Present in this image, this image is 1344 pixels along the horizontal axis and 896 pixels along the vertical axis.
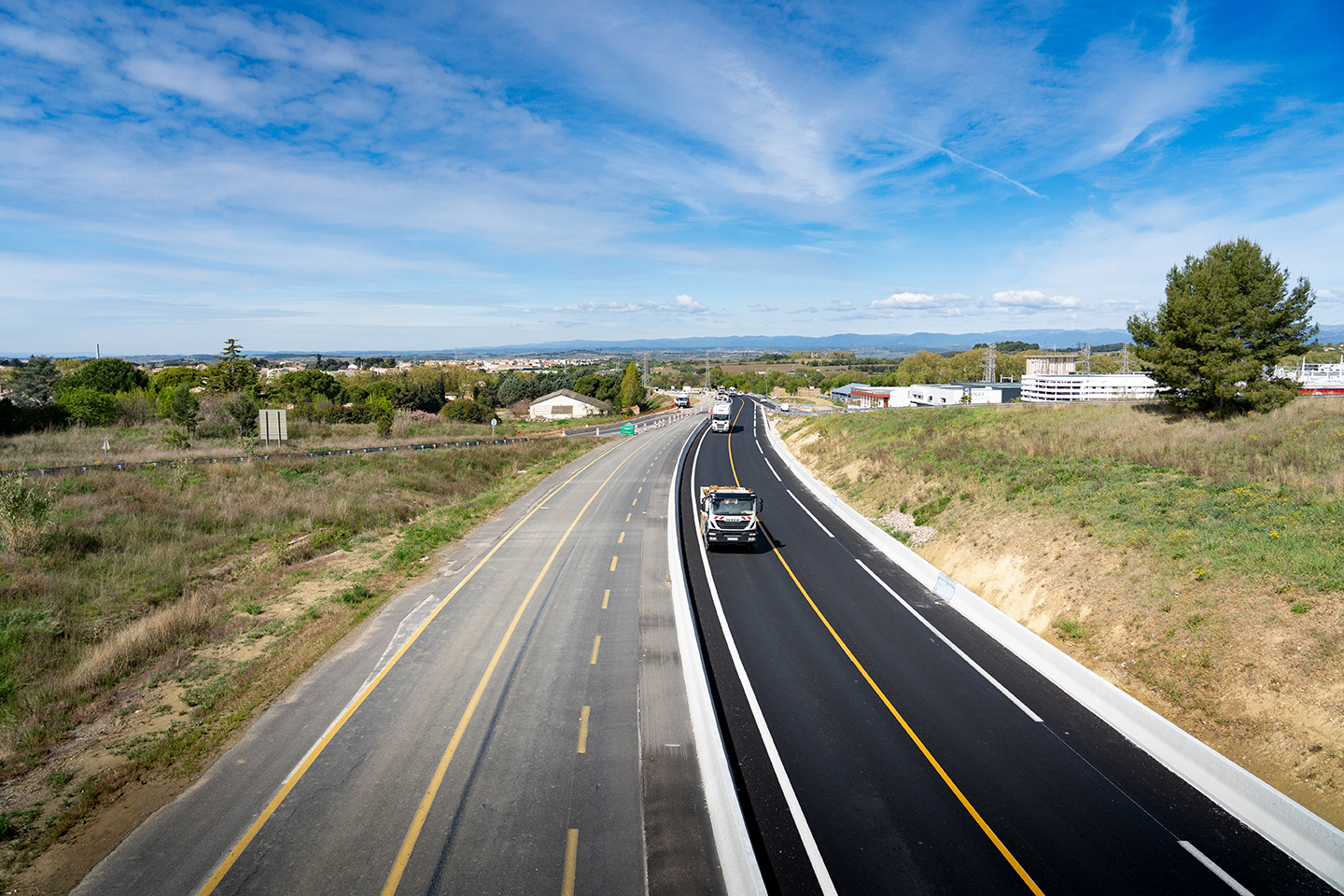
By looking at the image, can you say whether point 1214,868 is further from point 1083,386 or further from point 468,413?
point 1083,386

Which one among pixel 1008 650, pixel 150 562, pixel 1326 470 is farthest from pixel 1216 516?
pixel 150 562

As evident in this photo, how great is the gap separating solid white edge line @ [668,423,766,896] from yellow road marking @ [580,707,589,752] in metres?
2.12

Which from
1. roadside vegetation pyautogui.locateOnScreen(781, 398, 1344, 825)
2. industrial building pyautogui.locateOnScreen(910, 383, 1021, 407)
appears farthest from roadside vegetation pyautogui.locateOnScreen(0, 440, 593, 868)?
industrial building pyautogui.locateOnScreen(910, 383, 1021, 407)

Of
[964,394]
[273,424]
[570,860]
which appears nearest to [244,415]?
[273,424]

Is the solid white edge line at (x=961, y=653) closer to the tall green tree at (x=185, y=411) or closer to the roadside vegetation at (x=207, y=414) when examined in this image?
the roadside vegetation at (x=207, y=414)

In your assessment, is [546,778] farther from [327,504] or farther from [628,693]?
[327,504]

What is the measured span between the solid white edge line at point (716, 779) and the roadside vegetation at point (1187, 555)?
9204mm

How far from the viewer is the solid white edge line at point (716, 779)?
8.09m

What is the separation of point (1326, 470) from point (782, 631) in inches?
719

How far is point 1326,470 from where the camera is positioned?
19281 mm

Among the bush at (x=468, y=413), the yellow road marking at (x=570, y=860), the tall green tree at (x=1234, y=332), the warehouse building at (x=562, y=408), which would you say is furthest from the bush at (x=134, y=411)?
the tall green tree at (x=1234, y=332)

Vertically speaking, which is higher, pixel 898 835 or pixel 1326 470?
pixel 1326 470

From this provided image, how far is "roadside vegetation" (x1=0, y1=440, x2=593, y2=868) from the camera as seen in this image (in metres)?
11.5

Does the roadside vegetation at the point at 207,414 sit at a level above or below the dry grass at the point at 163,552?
above
